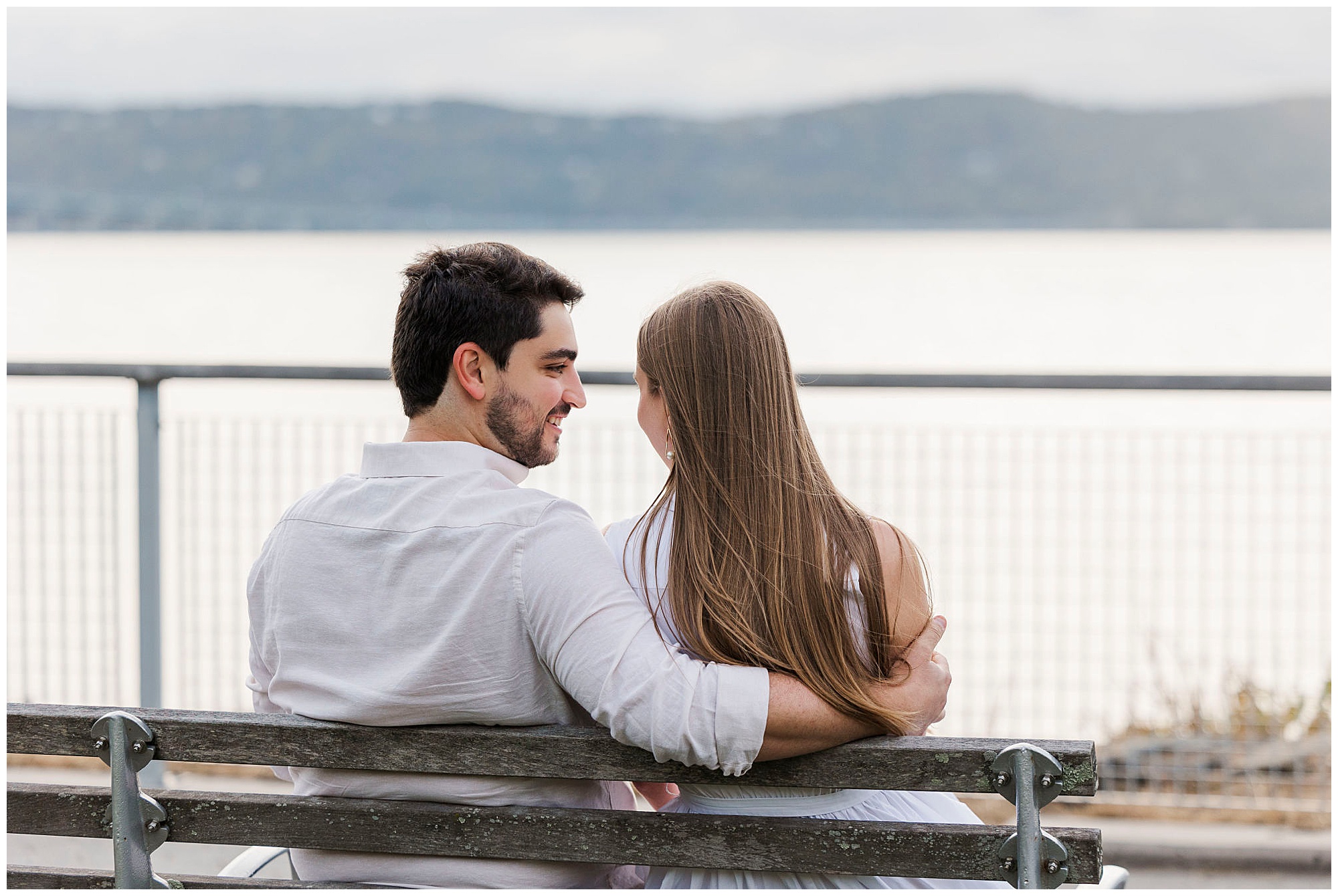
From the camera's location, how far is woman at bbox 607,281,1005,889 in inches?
73.5

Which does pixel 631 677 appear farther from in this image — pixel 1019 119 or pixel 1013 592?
pixel 1019 119

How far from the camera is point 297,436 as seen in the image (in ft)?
13.2

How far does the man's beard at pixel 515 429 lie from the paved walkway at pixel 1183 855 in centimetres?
193

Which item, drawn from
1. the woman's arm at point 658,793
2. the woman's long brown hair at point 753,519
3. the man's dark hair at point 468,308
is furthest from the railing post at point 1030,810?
the man's dark hair at point 468,308

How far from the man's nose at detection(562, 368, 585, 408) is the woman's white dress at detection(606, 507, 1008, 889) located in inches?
8.3

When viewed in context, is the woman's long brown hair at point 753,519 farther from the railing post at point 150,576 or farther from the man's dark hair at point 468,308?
the railing post at point 150,576

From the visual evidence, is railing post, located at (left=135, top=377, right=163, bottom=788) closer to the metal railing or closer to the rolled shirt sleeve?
the metal railing

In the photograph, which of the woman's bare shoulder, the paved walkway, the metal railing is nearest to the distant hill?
the metal railing

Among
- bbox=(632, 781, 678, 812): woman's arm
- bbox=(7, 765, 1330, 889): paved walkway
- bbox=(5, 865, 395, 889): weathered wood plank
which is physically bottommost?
bbox=(7, 765, 1330, 889): paved walkway

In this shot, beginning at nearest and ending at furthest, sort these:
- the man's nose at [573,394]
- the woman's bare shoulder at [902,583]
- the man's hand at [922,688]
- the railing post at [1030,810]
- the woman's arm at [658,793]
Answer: the railing post at [1030,810] < the man's hand at [922,688] < the woman's bare shoulder at [902,583] < the man's nose at [573,394] < the woman's arm at [658,793]

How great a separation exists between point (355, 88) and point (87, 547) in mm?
67911

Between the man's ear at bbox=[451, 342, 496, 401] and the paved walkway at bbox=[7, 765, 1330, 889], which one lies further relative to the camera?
the paved walkway at bbox=[7, 765, 1330, 889]

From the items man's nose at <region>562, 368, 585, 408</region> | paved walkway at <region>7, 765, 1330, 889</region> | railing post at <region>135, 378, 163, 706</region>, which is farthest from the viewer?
railing post at <region>135, 378, 163, 706</region>

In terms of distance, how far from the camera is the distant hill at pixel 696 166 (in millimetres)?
54625
